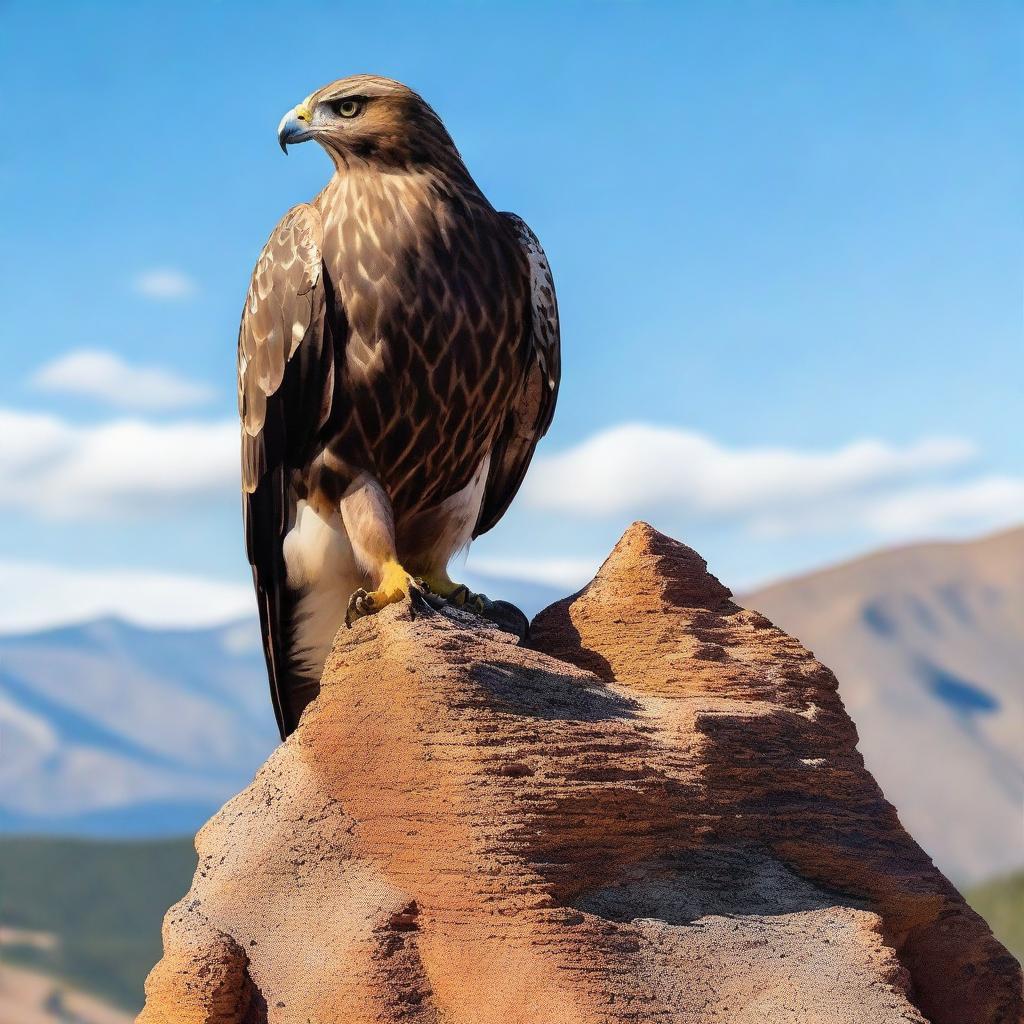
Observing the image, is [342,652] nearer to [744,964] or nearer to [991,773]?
[744,964]

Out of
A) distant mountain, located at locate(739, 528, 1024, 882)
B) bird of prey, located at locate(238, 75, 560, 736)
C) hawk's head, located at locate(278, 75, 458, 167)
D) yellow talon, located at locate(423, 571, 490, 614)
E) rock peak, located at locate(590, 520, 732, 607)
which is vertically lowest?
rock peak, located at locate(590, 520, 732, 607)

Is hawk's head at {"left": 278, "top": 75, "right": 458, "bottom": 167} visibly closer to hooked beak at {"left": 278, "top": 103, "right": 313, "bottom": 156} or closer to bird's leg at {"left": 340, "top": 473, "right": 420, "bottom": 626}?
hooked beak at {"left": 278, "top": 103, "right": 313, "bottom": 156}

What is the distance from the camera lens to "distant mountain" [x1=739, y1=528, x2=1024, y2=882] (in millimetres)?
111750

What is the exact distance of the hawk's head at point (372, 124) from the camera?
702 centimetres

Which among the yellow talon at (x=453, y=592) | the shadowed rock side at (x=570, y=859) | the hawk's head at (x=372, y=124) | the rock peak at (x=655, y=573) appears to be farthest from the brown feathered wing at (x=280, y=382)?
the rock peak at (x=655, y=573)

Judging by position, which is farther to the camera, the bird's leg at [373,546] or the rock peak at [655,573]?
the rock peak at [655,573]

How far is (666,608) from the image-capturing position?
667 centimetres

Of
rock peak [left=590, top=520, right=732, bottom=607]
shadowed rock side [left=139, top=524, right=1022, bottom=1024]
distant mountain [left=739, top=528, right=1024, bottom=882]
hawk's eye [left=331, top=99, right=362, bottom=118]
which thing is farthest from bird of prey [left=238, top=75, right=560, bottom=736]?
distant mountain [left=739, top=528, right=1024, bottom=882]

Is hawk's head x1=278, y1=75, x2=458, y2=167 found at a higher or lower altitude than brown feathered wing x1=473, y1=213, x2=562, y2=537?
higher

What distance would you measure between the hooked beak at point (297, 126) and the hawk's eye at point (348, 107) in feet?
0.45

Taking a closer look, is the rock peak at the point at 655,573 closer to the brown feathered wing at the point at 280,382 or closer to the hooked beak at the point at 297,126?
the brown feathered wing at the point at 280,382

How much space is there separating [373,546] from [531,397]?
1.35 metres

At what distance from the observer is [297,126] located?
715 centimetres

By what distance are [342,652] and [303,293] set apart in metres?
1.72
